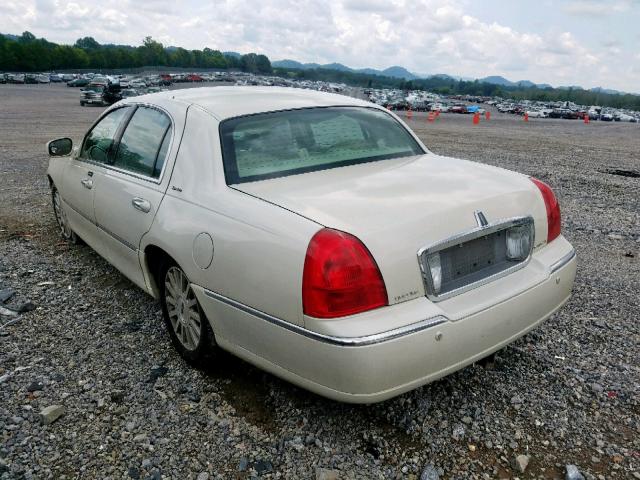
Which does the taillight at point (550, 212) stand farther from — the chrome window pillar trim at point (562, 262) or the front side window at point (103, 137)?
the front side window at point (103, 137)

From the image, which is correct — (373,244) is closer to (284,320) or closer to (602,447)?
(284,320)

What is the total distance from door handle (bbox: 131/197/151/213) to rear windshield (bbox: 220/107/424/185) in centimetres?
65

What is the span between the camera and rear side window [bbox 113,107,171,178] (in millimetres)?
3404

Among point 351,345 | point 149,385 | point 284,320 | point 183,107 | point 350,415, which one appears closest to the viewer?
point 351,345

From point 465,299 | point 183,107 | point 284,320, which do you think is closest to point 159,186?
point 183,107

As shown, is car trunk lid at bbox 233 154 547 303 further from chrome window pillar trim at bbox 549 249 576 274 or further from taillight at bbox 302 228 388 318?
chrome window pillar trim at bbox 549 249 576 274

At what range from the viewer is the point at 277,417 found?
2.83 meters

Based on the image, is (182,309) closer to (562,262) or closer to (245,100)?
(245,100)

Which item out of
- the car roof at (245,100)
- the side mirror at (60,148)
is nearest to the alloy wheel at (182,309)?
the car roof at (245,100)

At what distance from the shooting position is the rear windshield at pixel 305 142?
3020 millimetres

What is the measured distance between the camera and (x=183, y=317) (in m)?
3.26

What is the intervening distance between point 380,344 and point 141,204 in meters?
1.89

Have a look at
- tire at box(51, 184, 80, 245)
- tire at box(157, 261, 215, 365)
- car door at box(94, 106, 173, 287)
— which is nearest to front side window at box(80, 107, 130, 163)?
car door at box(94, 106, 173, 287)

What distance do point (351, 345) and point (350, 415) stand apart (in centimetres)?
80
